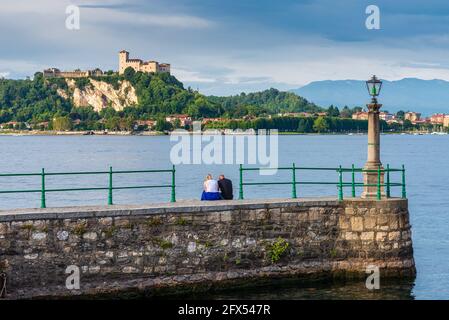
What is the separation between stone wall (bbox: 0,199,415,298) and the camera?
1498 centimetres

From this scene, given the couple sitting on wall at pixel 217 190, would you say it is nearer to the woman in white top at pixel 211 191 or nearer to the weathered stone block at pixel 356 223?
the woman in white top at pixel 211 191

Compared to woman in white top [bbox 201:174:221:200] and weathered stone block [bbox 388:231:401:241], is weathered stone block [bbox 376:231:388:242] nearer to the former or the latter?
weathered stone block [bbox 388:231:401:241]

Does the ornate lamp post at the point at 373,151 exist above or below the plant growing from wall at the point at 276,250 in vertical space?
above

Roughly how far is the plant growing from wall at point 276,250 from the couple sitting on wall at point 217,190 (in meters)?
1.63

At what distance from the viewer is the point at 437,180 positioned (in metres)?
62.3

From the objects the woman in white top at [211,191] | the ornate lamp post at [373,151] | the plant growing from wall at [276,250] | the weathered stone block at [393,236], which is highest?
the ornate lamp post at [373,151]

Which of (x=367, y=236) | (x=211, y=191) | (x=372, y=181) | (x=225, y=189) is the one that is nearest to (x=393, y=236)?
(x=367, y=236)

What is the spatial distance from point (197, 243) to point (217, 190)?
177 centimetres

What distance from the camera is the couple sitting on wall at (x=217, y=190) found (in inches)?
689

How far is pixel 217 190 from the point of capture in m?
17.6

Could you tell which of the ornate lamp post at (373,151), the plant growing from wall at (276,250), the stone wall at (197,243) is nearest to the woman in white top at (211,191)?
the stone wall at (197,243)
